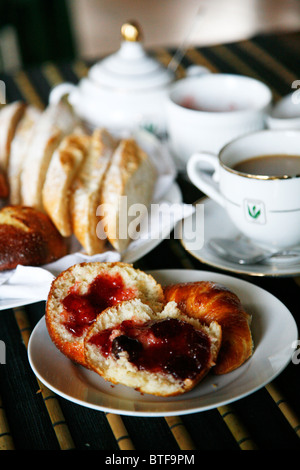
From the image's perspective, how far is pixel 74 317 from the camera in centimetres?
94

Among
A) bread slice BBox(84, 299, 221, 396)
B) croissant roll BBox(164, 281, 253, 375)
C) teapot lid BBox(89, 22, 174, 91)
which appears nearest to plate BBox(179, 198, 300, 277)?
croissant roll BBox(164, 281, 253, 375)

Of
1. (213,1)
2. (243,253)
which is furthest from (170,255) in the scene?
(213,1)

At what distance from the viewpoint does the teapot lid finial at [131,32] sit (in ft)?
5.33

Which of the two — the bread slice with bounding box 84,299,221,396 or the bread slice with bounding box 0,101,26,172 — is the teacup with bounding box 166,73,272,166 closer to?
the bread slice with bounding box 0,101,26,172

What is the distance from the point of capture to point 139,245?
121cm

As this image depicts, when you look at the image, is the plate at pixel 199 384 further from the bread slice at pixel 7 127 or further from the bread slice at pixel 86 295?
the bread slice at pixel 7 127

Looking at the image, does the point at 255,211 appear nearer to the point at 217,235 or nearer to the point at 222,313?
the point at 217,235

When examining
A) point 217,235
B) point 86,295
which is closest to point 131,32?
point 217,235

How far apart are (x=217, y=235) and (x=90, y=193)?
30cm

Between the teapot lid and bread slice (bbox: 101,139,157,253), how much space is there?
8.5 inches

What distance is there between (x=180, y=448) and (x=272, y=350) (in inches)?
8.1

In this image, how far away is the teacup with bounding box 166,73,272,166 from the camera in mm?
1382
